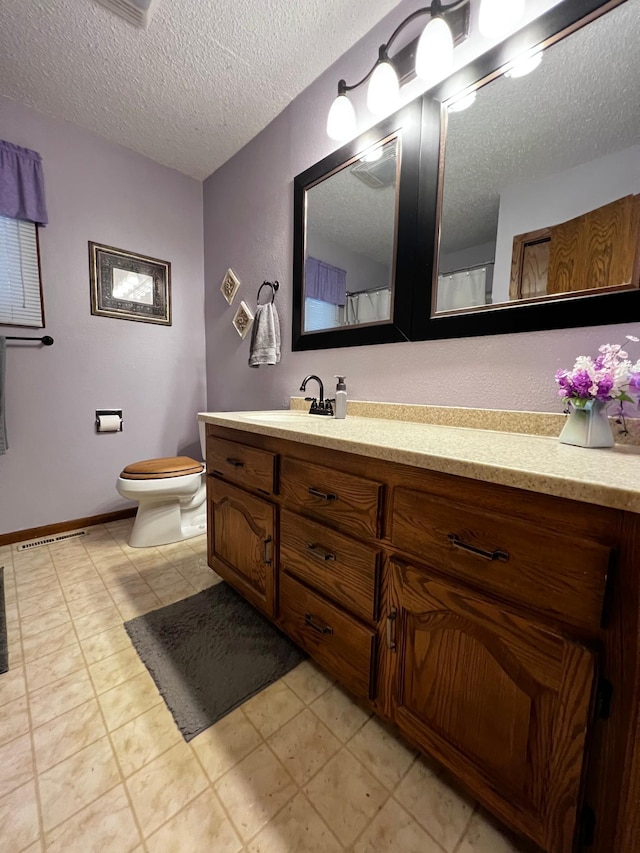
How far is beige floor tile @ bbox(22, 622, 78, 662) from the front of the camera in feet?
3.65

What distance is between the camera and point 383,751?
0.84m

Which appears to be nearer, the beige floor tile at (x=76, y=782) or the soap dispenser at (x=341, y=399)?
the beige floor tile at (x=76, y=782)

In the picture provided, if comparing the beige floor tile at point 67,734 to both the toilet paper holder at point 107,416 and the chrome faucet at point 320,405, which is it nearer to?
the chrome faucet at point 320,405

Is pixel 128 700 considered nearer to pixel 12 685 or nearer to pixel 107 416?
pixel 12 685

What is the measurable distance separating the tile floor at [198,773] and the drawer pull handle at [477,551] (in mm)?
633

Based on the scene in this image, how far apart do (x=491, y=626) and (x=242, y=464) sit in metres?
0.87

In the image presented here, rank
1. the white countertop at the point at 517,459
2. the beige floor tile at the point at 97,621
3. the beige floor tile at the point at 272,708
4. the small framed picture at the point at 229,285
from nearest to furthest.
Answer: the white countertop at the point at 517,459 < the beige floor tile at the point at 272,708 < the beige floor tile at the point at 97,621 < the small framed picture at the point at 229,285

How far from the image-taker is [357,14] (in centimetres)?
127

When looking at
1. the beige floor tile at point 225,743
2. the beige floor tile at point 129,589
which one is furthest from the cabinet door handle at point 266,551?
the beige floor tile at point 129,589

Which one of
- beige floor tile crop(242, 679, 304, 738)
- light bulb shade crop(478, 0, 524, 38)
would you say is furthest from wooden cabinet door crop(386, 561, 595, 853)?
light bulb shade crop(478, 0, 524, 38)

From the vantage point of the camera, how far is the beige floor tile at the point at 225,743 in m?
0.80

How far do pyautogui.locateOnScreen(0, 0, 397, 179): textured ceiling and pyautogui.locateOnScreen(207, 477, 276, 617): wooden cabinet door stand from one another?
1.86 m

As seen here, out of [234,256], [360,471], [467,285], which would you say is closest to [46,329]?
[234,256]

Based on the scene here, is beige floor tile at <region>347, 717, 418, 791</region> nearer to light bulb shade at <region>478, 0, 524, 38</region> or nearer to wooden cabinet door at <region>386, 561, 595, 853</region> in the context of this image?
wooden cabinet door at <region>386, 561, 595, 853</region>
